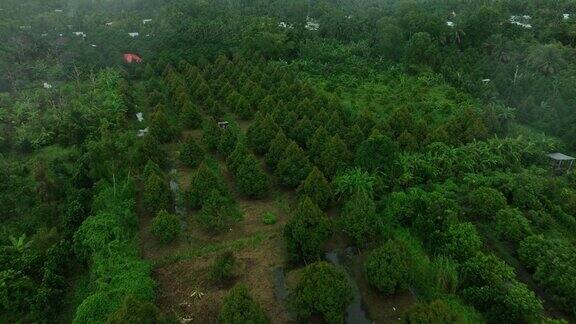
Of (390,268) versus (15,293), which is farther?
(390,268)

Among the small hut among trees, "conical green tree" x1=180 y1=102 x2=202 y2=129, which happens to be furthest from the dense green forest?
the small hut among trees

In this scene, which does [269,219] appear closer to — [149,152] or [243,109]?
[149,152]

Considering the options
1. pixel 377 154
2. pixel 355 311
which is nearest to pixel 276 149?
pixel 377 154

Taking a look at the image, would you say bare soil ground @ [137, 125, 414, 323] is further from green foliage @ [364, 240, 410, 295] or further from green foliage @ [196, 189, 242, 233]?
green foliage @ [364, 240, 410, 295]

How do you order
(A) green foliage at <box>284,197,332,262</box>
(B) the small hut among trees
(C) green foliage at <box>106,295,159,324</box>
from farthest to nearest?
1. (B) the small hut among trees
2. (A) green foliage at <box>284,197,332,262</box>
3. (C) green foliage at <box>106,295,159,324</box>

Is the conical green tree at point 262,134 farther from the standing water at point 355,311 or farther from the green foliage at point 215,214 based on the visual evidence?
the standing water at point 355,311

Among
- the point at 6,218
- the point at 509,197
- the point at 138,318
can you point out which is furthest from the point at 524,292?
the point at 6,218
